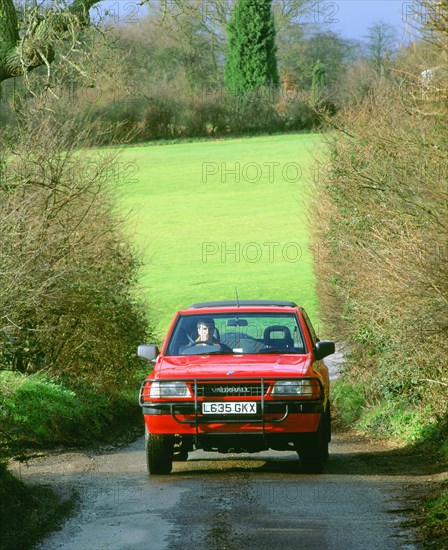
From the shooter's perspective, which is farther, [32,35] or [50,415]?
[50,415]

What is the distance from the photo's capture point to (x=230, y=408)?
37.9 ft

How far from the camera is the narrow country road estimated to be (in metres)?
8.30

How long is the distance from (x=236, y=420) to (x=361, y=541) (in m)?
3.47

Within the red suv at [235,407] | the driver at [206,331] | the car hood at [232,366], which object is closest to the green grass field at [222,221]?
the driver at [206,331]

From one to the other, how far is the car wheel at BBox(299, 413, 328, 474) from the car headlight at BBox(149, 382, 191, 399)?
1.34m

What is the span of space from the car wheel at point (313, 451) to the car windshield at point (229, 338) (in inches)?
43.4

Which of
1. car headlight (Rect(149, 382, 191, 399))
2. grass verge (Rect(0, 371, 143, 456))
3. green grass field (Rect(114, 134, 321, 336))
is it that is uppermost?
car headlight (Rect(149, 382, 191, 399))

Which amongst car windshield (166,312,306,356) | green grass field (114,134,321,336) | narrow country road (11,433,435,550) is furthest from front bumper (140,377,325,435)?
green grass field (114,134,321,336)

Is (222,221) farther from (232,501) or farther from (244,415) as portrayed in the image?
(232,501)

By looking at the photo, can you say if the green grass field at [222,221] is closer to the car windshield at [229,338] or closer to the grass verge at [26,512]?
the car windshield at [229,338]

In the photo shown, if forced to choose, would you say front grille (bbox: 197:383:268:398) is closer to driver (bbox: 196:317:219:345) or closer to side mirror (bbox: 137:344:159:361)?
side mirror (bbox: 137:344:159:361)

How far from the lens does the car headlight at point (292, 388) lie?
456 inches

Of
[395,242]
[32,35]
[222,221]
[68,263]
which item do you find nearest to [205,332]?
[395,242]

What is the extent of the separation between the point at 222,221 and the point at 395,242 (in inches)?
1910
